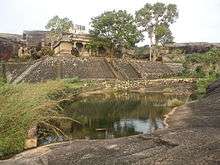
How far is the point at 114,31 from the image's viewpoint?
69.5m

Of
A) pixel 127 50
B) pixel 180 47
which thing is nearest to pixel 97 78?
pixel 127 50

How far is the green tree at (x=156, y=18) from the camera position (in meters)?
72.9

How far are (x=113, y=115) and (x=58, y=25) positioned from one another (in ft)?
140

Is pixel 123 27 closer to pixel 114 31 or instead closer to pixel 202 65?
pixel 114 31

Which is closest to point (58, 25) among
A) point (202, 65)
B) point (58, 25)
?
point (58, 25)

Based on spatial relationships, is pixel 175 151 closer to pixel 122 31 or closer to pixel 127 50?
pixel 122 31

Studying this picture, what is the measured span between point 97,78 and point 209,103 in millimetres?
27725

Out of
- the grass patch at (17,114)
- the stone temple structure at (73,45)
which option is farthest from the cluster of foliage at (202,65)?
the grass patch at (17,114)

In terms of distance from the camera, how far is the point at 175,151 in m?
13.9

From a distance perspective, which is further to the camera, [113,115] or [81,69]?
[81,69]

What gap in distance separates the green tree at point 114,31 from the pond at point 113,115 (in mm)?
21335

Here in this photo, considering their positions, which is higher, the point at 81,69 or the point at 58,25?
the point at 58,25

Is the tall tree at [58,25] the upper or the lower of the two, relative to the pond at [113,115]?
upper

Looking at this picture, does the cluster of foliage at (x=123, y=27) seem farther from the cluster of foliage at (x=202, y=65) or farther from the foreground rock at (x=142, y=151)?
the foreground rock at (x=142, y=151)
